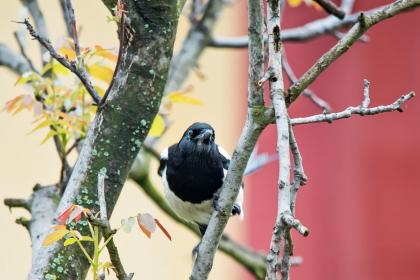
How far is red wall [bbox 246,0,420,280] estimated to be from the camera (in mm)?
4090

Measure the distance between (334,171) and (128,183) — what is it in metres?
1.10

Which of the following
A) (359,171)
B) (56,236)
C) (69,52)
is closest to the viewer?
(56,236)

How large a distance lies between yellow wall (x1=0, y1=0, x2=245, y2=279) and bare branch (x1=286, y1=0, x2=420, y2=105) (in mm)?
2313

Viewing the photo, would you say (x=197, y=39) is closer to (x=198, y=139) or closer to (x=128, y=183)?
(x=198, y=139)

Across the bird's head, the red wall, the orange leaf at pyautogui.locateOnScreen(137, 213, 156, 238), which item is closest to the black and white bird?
the bird's head

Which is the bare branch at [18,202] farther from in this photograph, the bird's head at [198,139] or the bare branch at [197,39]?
the bare branch at [197,39]

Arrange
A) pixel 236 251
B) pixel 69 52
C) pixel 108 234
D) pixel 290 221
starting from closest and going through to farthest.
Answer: pixel 290 221 → pixel 108 234 → pixel 69 52 → pixel 236 251

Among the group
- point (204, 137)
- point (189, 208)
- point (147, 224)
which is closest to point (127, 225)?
point (147, 224)

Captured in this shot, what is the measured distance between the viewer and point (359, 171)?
13.8ft

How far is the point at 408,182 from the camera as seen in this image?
409 cm

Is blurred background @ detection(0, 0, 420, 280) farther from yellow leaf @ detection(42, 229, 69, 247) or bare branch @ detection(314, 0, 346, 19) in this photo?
yellow leaf @ detection(42, 229, 69, 247)

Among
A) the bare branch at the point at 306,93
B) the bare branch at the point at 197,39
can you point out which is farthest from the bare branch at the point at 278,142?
the bare branch at the point at 197,39

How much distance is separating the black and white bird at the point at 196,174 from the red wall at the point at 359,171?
1.64 m

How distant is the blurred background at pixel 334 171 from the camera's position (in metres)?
3.99
